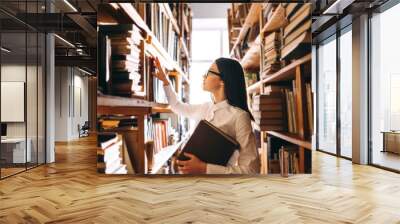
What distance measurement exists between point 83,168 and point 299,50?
3375 mm

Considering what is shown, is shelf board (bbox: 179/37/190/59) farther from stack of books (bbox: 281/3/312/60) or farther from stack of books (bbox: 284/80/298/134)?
stack of books (bbox: 284/80/298/134)

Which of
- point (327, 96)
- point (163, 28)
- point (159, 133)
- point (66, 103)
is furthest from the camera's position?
point (66, 103)

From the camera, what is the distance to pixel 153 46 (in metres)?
4.22

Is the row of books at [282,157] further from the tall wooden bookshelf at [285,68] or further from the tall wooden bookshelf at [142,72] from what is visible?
the tall wooden bookshelf at [142,72]

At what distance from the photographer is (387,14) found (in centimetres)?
538

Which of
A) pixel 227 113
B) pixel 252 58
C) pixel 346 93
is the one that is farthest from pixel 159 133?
pixel 346 93

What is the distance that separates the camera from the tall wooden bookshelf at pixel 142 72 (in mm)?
4082

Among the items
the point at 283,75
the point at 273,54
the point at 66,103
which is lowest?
the point at 66,103

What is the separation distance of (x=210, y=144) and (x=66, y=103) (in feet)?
30.4

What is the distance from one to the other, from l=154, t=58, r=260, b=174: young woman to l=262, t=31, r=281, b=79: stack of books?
318mm

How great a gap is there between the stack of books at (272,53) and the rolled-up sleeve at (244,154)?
1.91ft

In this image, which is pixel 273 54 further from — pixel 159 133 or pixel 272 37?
pixel 159 133

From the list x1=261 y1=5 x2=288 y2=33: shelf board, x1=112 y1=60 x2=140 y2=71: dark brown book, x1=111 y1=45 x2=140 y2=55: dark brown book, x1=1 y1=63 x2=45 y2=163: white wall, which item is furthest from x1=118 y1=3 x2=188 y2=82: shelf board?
x1=1 y1=63 x2=45 y2=163: white wall

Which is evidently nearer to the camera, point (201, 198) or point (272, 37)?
point (201, 198)
